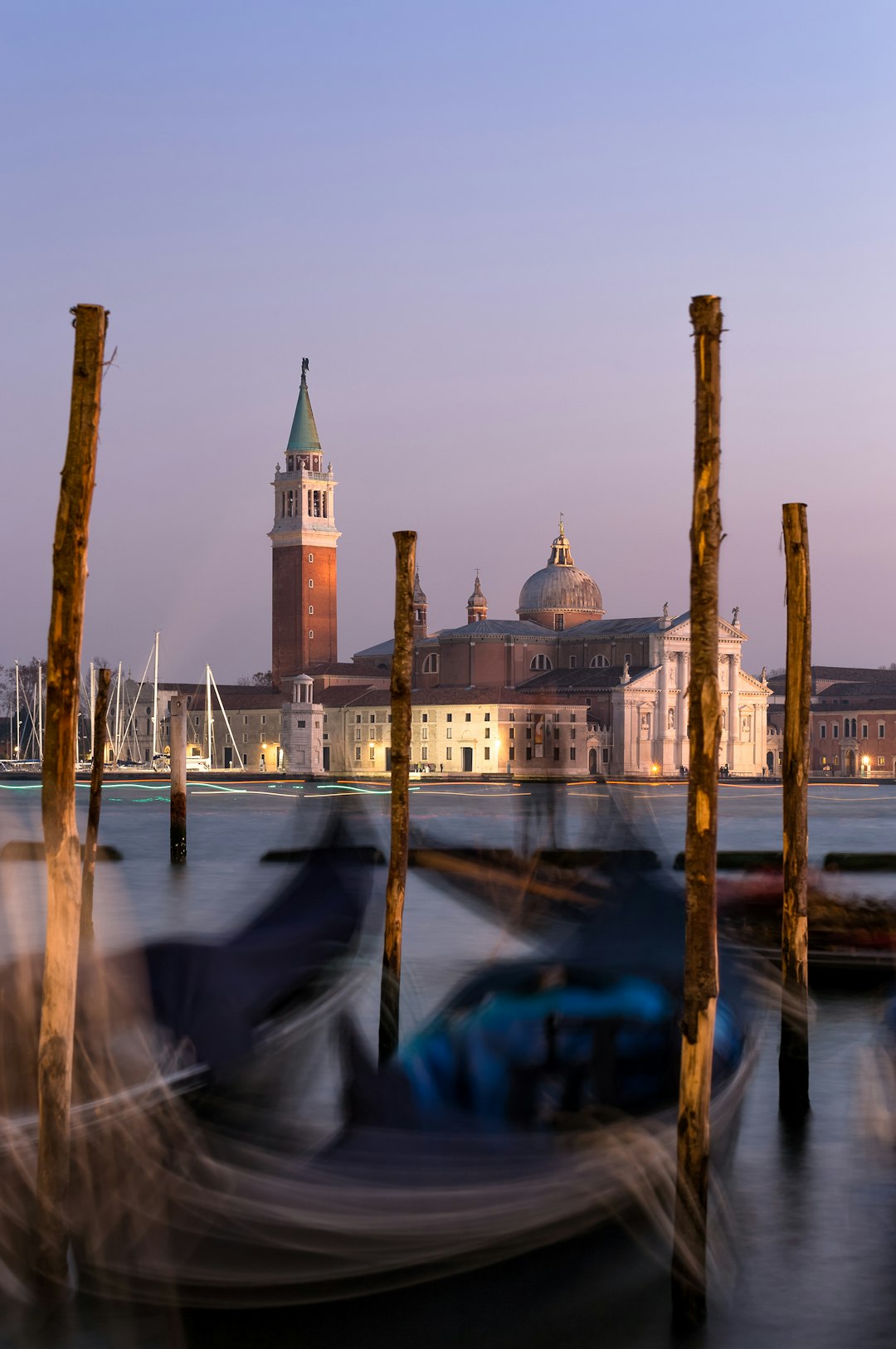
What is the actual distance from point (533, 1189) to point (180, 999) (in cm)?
178

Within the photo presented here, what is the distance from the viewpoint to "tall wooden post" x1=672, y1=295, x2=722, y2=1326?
4.62 m

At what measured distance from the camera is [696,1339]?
4766 mm

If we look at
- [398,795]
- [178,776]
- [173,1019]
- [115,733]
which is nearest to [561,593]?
[115,733]

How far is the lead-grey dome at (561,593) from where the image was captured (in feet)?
240

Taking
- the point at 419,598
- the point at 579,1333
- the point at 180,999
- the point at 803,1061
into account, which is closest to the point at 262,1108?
the point at 180,999

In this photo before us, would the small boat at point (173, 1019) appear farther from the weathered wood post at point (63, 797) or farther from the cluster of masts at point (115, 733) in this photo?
the cluster of masts at point (115, 733)

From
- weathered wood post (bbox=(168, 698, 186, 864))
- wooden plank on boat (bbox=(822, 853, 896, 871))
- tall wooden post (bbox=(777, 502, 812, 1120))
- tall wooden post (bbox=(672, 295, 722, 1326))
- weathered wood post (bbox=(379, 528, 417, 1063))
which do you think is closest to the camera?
tall wooden post (bbox=(672, 295, 722, 1326))

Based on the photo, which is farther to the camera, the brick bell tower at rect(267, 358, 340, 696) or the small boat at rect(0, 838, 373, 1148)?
the brick bell tower at rect(267, 358, 340, 696)

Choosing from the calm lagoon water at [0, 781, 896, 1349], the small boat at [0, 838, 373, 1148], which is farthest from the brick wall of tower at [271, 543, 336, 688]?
the small boat at [0, 838, 373, 1148]

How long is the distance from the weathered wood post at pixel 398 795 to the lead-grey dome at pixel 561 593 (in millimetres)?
64236

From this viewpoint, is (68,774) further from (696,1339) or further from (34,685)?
(34,685)

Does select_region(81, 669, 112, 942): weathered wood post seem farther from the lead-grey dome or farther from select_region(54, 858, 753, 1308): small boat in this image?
the lead-grey dome

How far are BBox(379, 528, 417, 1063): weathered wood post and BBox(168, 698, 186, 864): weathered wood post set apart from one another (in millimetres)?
10676

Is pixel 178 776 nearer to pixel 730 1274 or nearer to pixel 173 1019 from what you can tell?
pixel 173 1019
